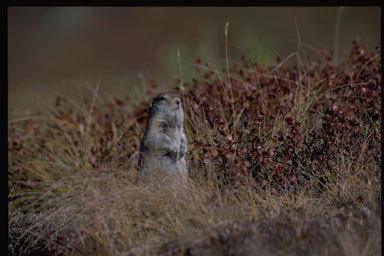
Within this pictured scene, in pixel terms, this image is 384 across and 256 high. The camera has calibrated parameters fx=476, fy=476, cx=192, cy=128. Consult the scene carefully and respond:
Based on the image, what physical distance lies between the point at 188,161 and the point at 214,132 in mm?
367

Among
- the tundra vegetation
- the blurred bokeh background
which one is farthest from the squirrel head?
the blurred bokeh background

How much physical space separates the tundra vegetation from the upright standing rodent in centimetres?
18

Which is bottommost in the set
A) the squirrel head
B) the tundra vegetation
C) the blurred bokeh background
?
the tundra vegetation

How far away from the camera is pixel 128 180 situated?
408 centimetres

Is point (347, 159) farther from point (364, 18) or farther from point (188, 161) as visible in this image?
point (364, 18)

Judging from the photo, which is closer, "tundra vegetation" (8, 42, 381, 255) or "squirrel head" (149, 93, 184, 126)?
"tundra vegetation" (8, 42, 381, 255)

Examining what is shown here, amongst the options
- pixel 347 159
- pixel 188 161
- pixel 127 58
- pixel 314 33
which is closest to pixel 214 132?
pixel 188 161

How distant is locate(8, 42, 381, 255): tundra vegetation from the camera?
3096 millimetres

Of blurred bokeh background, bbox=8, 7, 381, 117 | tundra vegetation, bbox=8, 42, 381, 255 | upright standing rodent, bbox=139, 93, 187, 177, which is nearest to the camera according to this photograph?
Result: tundra vegetation, bbox=8, 42, 381, 255

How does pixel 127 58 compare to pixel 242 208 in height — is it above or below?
above

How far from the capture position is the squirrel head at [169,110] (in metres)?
4.00

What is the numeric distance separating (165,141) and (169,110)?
264 mm

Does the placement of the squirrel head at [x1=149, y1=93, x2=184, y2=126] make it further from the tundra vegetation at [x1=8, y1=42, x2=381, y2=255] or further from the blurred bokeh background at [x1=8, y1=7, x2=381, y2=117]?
the blurred bokeh background at [x1=8, y1=7, x2=381, y2=117]

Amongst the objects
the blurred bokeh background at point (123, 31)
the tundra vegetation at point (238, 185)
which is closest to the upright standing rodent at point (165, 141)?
the tundra vegetation at point (238, 185)
